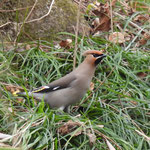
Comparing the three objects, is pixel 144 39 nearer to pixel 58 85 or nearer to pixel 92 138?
pixel 58 85

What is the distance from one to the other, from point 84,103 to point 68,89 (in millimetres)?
310

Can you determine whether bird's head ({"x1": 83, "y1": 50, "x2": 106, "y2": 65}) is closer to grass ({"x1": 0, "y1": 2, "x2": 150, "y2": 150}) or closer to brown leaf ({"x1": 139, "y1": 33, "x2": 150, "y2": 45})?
grass ({"x1": 0, "y1": 2, "x2": 150, "y2": 150})


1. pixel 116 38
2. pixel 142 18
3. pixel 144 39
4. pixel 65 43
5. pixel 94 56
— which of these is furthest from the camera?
pixel 142 18

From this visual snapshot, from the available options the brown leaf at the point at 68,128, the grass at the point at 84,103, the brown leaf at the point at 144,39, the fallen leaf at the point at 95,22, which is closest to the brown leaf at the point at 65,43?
the grass at the point at 84,103

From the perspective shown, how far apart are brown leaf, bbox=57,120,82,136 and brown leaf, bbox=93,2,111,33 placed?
259 centimetres

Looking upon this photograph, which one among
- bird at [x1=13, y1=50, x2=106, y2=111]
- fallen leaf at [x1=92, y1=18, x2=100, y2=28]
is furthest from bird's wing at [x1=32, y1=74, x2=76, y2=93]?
fallen leaf at [x1=92, y1=18, x2=100, y2=28]

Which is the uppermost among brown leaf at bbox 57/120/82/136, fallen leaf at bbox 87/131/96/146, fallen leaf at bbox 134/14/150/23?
fallen leaf at bbox 134/14/150/23

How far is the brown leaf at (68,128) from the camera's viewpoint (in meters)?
3.85

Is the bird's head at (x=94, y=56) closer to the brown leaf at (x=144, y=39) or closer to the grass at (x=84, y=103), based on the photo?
the grass at (x=84, y=103)

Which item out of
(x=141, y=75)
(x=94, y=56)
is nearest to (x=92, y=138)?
(x=94, y=56)

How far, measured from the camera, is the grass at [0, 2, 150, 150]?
3.86 m

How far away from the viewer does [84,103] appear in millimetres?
4895

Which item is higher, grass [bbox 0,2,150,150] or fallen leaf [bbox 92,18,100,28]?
fallen leaf [bbox 92,18,100,28]

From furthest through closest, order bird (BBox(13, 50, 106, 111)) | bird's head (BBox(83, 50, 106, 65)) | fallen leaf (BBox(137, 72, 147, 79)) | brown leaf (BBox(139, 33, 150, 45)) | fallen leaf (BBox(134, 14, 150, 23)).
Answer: fallen leaf (BBox(134, 14, 150, 23)) → brown leaf (BBox(139, 33, 150, 45)) → fallen leaf (BBox(137, 72, 147, 79)) → bird's head (BBox(83, 50, 106, 65)) → bird (BBox(13, 50, 106, 111))
